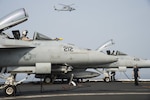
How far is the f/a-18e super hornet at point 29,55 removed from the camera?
995cm

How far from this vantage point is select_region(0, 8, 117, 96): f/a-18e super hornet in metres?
9.95

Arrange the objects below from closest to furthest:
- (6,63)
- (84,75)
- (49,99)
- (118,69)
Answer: (49,99) → (6,63) → (84,75) → (118,69)

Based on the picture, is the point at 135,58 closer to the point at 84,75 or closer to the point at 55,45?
the point at 84,75

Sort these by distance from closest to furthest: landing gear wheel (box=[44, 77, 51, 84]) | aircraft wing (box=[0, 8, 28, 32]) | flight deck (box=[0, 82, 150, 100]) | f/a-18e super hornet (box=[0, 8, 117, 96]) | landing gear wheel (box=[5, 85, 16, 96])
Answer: flight deck (box=[0, 82, 150, 100]) < aircraft wing (box=[0, 8, 28, 32]) < landing gear wheel (box=[5, 85, 16, 96]) < f/a-18e super hornet (box=[0, 8, 117, 96]) < landing gear wheel (box=[44, 77, 51, 84])

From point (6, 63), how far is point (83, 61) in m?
3.53

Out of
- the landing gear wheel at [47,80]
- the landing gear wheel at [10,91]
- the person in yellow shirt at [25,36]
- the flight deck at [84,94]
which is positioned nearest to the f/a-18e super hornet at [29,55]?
the landing gear wheel at [10,91]

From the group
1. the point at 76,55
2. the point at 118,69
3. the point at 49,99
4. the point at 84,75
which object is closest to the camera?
the point at 49,99

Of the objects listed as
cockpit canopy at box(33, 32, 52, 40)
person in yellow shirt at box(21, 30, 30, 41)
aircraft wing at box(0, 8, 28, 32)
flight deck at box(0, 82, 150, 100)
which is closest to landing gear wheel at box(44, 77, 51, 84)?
flight deck at box(0, 82, 150, 100)

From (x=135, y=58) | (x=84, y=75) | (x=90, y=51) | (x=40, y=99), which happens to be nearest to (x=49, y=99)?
(x=40, y=99)

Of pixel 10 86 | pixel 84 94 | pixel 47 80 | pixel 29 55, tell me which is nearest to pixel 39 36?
pixel 29 55

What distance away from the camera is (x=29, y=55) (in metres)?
10.4

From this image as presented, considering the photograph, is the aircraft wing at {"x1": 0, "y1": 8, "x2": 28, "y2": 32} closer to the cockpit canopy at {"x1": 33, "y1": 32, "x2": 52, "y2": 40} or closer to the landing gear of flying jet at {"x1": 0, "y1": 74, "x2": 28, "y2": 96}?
the cockpit canopy at {"x1": 33, "y1": 32, "x2": 52, "y2": 40}

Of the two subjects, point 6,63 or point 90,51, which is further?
point 90,51

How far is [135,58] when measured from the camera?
911 inches
